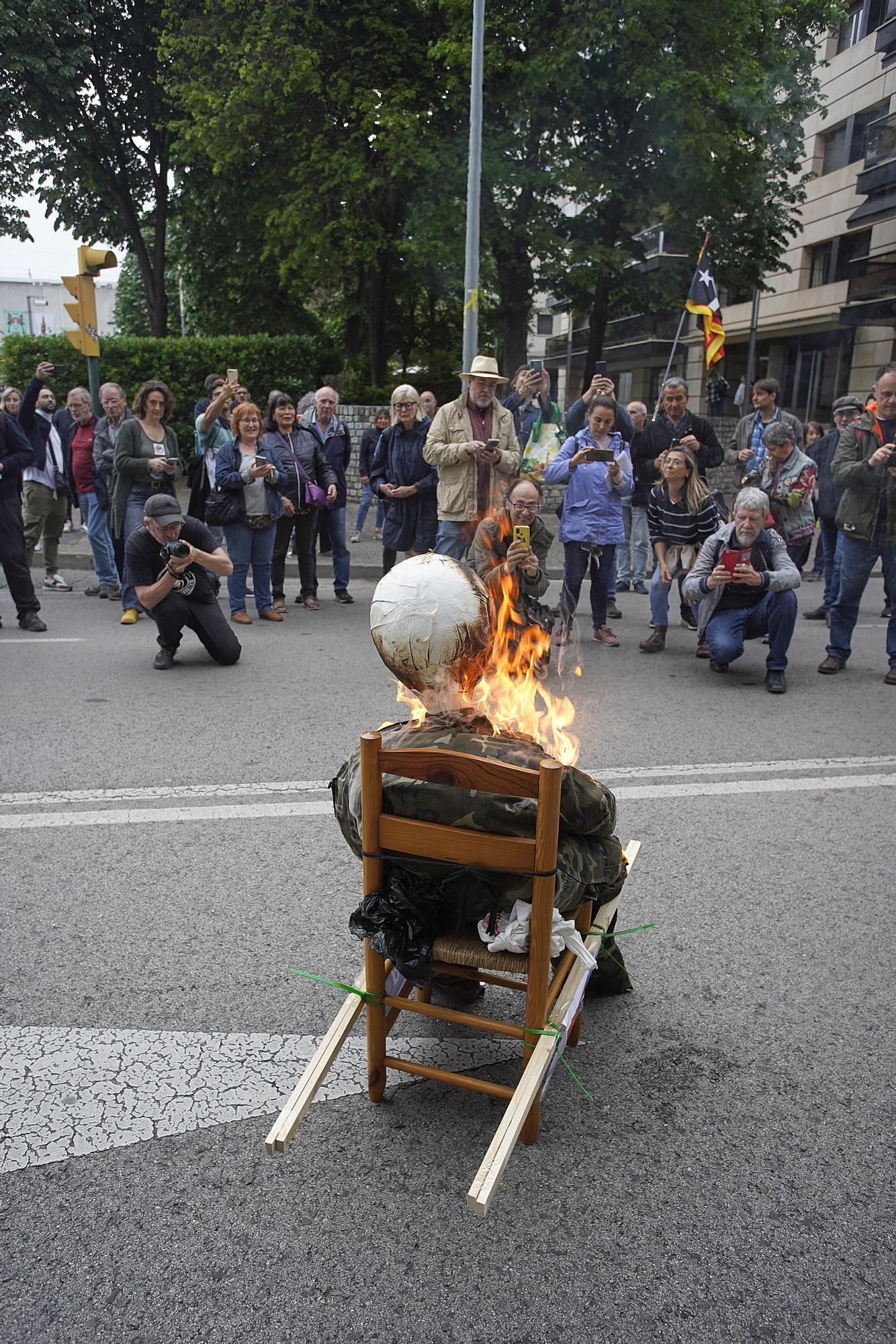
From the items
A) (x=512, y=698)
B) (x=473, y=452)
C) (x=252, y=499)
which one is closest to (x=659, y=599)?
(x=473, y=452)

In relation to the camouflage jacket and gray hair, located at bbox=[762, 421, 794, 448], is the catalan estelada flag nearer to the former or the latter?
gray hair, located at bbox=[762, 421, 794, 448]

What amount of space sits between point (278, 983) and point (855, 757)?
Answer: 365cm

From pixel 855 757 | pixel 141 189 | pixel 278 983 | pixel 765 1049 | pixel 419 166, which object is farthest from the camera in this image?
pixel 141 189

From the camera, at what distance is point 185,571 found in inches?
271

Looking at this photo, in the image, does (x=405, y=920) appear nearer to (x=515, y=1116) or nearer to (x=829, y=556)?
(x=515, y=1116)

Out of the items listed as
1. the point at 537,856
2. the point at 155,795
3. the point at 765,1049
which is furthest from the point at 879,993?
the point at 155,795

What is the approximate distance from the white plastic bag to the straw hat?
19.9 ft

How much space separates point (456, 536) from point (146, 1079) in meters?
6.00

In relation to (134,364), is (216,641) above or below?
below

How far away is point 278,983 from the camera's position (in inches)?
119

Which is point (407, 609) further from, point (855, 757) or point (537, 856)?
point (855, 757)

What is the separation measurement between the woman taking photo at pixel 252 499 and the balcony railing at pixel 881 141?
22.5 m

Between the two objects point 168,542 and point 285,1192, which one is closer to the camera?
point 285,1192

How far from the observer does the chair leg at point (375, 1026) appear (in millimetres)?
2359
